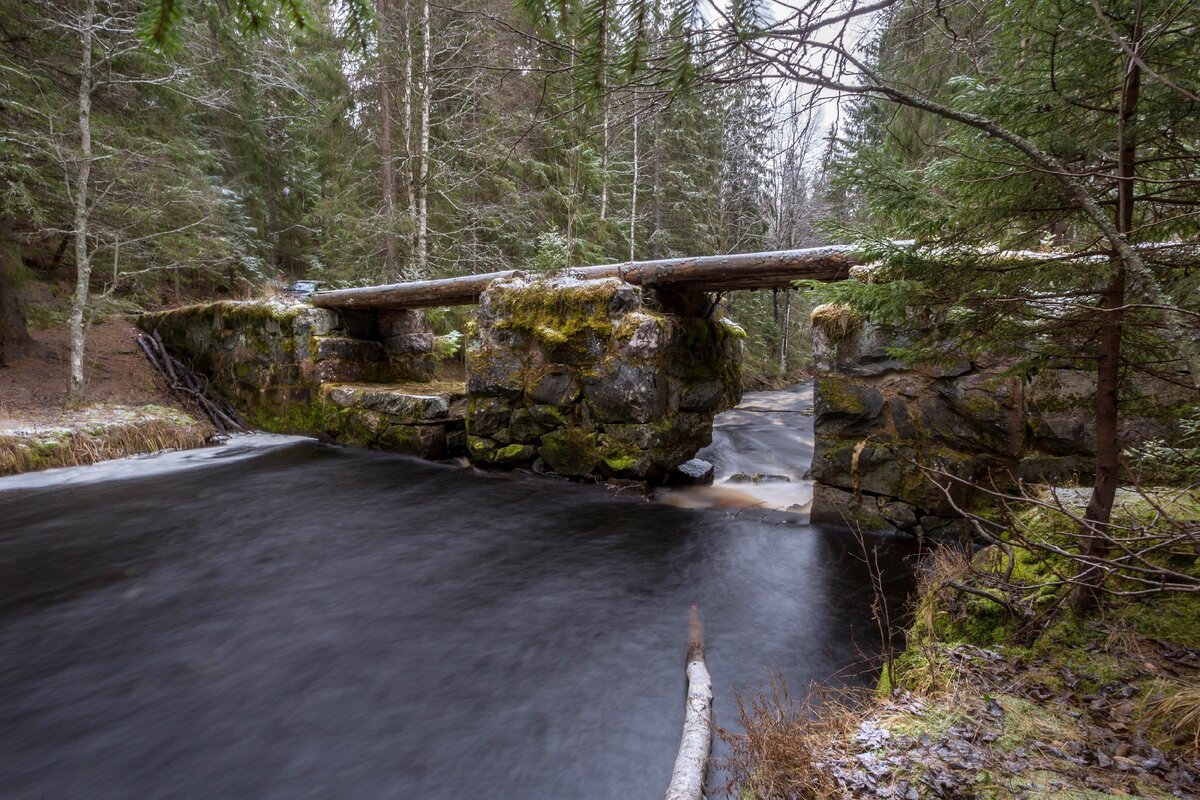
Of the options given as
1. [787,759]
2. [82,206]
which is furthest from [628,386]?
[82,206]

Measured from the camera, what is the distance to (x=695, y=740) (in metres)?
2.25

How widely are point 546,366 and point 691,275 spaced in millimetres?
2183

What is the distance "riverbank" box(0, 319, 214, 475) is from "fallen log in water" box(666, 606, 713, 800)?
943 centimetres

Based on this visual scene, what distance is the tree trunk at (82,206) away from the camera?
7805 mm

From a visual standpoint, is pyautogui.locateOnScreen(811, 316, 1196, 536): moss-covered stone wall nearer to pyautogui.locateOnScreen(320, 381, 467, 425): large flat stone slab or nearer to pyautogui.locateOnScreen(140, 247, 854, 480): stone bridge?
pyautogui.locateOnScreen(140, 247, 854, 480): stone bridge

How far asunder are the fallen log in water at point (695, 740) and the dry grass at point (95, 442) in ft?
30.8

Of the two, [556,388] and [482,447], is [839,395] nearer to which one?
[556,388]

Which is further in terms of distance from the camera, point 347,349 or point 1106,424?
point 347,349

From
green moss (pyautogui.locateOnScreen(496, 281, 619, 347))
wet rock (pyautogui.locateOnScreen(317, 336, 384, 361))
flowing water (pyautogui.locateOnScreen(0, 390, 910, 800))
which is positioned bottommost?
flowing water (pyautogui.locateOnScreen(0, 390, 910, 800))

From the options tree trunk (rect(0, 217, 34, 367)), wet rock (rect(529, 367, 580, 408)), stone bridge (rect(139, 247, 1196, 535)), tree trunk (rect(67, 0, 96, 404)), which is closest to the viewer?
stone bridge (rect(139, 247, 1196, 535))

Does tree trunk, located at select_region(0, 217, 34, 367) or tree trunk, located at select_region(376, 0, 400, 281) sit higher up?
tree trunk, located at select_region(376, 0, 400, 281)

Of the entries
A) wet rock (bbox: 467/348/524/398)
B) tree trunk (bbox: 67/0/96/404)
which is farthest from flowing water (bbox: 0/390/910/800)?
tree trunk (bbox: 67/0/96/404)

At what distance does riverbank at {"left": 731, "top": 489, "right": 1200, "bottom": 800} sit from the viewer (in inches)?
63.3

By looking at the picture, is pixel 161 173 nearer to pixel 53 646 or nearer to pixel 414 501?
pixel 414 501
